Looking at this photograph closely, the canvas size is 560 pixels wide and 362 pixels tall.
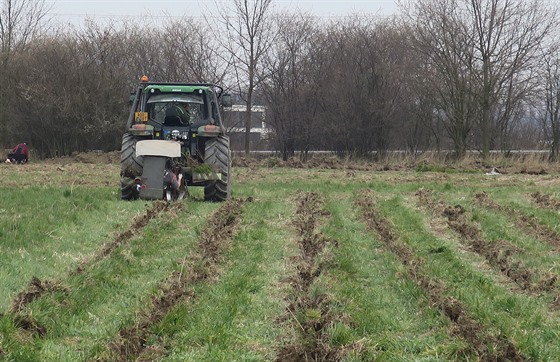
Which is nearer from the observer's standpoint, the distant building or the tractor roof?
the tractor roof

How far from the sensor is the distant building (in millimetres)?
32656

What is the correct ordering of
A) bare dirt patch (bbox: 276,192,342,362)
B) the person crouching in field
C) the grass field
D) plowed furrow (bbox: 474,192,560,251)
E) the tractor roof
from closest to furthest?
1. bare dirt patch (bbox: 276,192,342,362)
2. the grass field
3. plowed furrow (bbox: 474,192,560,251)
4. the tractor roof
5. the person crouching in field

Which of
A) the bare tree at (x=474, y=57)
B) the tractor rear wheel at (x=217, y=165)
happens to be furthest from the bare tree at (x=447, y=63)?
the tractor rear wheel at (x=217, y=165)

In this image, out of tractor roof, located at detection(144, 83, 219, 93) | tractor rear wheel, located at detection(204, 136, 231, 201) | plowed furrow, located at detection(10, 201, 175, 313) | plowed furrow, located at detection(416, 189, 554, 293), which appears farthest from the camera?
tractor roof, located at detection(144, 83, 219, 93)

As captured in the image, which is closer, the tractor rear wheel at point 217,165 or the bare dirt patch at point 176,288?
the bare dirt patch at point 176,288

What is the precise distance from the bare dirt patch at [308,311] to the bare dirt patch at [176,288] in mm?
870

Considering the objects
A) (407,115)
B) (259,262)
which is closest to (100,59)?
(407,115)

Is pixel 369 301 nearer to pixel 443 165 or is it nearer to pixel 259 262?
pixel 259 262

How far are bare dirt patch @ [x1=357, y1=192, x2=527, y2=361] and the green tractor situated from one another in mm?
4351

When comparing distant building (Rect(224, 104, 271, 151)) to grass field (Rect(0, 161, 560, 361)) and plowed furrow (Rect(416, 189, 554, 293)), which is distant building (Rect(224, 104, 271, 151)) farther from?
plowed furrow (Rect(416, 189, 554, 293))

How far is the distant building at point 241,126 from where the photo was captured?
32656 millimetres

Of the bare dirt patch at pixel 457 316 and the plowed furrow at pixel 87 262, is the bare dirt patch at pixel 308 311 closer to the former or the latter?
the bare dirt patch at pixel 457 316

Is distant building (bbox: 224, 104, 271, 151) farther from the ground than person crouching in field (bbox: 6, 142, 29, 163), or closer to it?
farther from the ground

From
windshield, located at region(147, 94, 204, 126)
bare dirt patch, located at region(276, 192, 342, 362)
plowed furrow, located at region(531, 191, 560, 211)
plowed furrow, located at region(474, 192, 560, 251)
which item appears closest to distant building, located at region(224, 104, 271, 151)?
windshield, located at region(147, 94, 204, 126)
